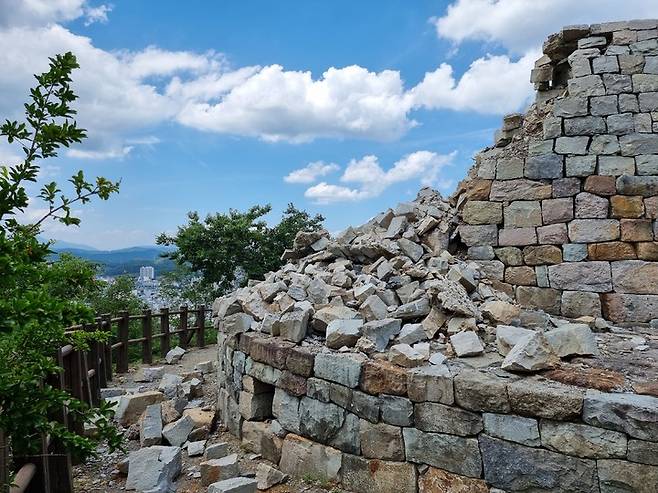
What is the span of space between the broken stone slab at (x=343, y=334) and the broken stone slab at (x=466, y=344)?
833 mm

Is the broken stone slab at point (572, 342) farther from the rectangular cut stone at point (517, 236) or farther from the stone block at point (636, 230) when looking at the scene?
the stone block at point (636, 230)

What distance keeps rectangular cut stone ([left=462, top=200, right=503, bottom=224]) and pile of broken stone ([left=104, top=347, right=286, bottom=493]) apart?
3791 mm

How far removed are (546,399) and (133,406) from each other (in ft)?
16.8

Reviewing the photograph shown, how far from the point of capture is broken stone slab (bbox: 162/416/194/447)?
5273 mm

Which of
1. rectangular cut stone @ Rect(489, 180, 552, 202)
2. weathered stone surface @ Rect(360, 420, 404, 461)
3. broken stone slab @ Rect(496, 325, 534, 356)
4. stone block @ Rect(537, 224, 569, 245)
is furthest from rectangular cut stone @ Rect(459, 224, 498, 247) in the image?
weathered stone surface @ Rect(360, 420, 404, 461)

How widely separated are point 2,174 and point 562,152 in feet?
18.7

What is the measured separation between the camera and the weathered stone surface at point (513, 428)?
331 centimetres

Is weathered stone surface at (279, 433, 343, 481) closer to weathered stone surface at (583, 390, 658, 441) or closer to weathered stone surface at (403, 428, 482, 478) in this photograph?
weathered stone surface at (403, 428, 482, 478)

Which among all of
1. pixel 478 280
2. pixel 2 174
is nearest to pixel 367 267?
pixel 478 280

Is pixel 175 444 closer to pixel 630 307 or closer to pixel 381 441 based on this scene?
Answer: pixel 381 441

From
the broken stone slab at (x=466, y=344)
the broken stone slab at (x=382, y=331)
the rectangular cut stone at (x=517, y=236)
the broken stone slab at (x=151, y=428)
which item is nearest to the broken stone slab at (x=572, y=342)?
the broken stone slab at (x=466, y=344)

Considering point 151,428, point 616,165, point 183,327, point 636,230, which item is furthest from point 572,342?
point 183,327

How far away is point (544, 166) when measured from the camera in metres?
5.96

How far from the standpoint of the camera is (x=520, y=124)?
6.68 metres
